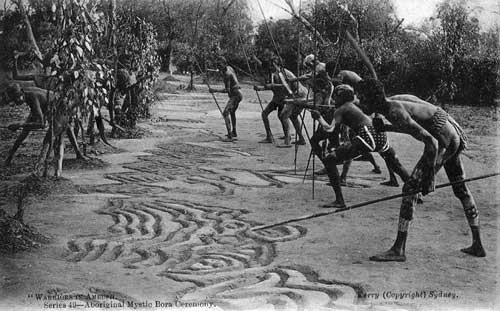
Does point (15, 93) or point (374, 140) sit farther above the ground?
point (15, 93)

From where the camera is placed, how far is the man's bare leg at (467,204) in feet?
14.2

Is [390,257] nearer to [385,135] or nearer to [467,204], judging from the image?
[467,204]

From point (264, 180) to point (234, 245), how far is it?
2.31 m

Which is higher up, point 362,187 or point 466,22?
point 466,22

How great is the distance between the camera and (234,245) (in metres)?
4.54

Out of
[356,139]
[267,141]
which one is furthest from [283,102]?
[356,139]

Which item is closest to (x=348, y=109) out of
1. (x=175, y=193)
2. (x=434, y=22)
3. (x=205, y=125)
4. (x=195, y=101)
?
(x=434, y=22)

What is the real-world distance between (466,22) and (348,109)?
5.32 ft

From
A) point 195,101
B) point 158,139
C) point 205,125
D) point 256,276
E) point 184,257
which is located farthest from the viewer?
point 195,101

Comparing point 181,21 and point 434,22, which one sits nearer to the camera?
point 434,22

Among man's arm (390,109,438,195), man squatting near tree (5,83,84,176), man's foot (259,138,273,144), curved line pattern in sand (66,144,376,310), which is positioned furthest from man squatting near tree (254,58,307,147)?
man's arm (390,109,438,195)

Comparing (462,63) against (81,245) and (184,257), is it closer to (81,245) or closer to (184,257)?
(184,257)

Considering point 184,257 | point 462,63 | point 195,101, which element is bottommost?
point 184,257

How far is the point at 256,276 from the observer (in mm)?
3922
